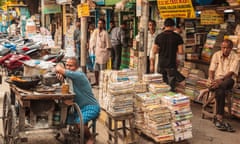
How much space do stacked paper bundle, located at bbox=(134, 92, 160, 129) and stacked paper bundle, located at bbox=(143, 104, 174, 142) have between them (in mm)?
110

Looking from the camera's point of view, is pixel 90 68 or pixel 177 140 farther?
pixel 90 68

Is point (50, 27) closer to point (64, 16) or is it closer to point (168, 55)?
point (64, 16)

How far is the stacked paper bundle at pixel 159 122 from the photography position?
595 centimetres

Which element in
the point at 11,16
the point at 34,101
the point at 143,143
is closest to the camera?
the point at 34,101

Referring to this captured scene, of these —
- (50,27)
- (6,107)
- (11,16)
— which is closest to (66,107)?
(6,107)

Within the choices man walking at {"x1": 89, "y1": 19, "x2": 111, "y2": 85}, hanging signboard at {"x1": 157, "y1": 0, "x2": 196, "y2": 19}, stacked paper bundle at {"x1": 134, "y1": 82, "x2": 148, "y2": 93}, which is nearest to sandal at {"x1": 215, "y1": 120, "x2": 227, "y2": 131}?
stacked paper bundle at {"x1": 134, "y1": 82, "x2": 148, "y2": 93}

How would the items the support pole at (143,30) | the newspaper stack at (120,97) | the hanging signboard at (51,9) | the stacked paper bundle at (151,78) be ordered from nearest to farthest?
the newspaper stack at (120,97) < the stacked paper bundle at (151,78) < the support pole at (143,30) < the hanging signboard at (51,9)

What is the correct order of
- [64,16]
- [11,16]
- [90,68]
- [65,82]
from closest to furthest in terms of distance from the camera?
1. [65,82]
2. [90,68]
3. [64,16]
4. [11,16]

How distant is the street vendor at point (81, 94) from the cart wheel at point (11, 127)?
80 cm

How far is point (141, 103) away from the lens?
20.3 feet

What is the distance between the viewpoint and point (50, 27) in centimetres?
2350

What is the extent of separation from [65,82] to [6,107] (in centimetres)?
113

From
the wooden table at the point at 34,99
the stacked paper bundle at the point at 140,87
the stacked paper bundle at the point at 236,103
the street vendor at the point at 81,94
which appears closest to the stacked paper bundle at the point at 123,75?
the stacked paper bundle at the point at 140,87

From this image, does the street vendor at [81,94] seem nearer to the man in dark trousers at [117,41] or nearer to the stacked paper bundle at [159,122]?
the stacked paper bundle at [159,122]
